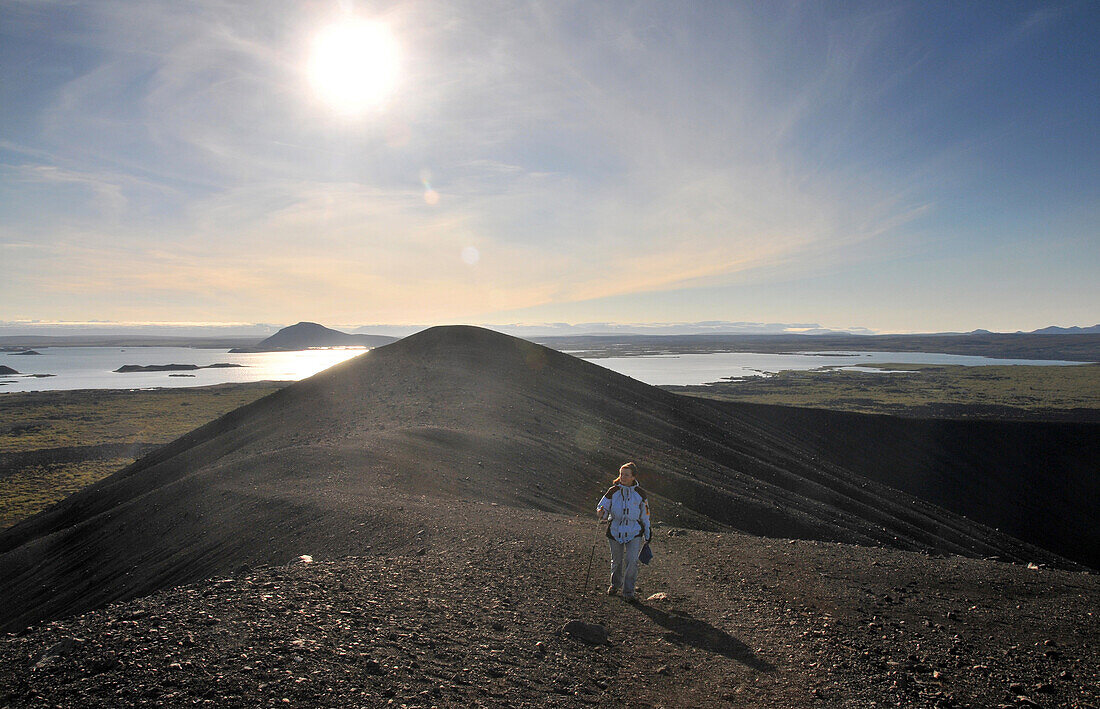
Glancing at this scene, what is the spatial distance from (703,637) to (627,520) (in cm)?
175

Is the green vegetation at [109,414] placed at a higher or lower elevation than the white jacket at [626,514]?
lower

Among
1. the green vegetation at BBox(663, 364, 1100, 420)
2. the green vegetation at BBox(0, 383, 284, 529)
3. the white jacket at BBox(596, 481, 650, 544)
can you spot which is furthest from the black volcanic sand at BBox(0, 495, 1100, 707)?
the green vegetation at BBox(663, 364, 1100, 420)

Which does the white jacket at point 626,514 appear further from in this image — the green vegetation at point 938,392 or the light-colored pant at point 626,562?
the green vegetation at point 938,392

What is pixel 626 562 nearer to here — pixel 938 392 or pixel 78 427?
pixel 78 427

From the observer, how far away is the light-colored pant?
8.25m

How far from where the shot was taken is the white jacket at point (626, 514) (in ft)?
26.8

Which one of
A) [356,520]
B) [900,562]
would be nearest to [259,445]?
[356,520]

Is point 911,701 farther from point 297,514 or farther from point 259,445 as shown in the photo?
point 259,445

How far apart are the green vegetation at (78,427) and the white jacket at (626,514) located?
113ft

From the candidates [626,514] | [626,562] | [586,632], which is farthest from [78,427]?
[586,632]

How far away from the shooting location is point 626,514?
8180 mm

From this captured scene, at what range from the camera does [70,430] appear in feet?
194

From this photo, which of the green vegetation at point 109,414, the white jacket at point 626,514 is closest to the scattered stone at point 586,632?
the white jacket at point 626,514

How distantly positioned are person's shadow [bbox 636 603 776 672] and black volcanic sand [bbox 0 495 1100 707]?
0.09ft
